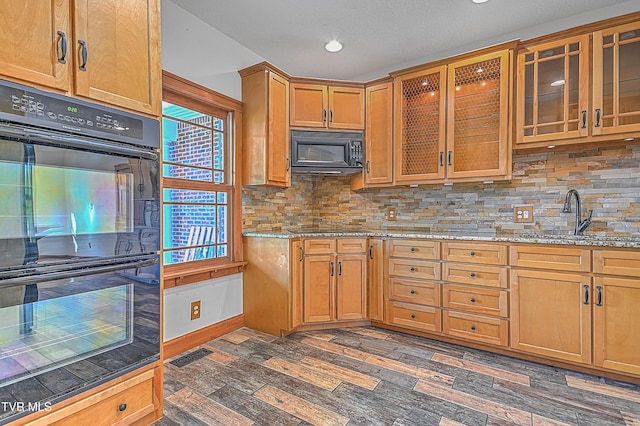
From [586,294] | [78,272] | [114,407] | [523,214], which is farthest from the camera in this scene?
[523,214]

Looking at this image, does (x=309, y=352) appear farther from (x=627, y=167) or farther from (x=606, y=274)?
(x=627, y=167)

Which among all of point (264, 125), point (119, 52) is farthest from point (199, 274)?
point (119, 52)

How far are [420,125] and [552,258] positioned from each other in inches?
63.6

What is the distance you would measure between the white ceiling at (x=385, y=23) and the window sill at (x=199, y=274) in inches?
74.9

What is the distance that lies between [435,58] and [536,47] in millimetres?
896

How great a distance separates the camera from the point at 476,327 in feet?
8.43

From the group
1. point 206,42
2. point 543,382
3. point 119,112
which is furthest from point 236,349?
point 206,42

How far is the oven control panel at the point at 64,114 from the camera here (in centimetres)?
117

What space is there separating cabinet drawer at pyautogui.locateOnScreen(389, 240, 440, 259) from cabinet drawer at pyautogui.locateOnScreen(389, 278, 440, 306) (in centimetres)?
→ 24

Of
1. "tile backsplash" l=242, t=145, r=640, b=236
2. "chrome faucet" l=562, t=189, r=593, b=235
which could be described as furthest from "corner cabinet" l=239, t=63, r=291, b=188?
"chrome faucet" l=562, t=189, r=593, b=235

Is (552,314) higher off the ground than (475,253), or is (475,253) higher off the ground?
(475,253)

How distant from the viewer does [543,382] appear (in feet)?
6.88

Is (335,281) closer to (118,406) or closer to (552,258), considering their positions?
(552,258)

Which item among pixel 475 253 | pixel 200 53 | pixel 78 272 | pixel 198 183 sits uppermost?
pixel 200 53
